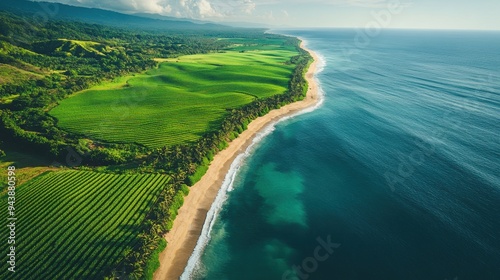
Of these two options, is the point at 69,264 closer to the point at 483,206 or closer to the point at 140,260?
the point at 140,260

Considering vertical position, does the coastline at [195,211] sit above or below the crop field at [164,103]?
below

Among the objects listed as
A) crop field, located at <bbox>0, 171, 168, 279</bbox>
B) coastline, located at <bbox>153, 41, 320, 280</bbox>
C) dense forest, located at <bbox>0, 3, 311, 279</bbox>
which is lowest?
coastline, located at <bbox>153, 41, 320, 280</bbox>

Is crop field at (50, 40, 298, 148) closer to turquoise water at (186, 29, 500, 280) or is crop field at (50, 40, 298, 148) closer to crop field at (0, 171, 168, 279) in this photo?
crop field at (0, 171, 168, 279)

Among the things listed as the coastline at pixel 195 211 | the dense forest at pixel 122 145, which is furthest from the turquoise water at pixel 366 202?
the dense forest at pixel 122 145

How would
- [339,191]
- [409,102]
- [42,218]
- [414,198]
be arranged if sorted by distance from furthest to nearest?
[409,102]
[339,191]
[414,198]
[42,218]

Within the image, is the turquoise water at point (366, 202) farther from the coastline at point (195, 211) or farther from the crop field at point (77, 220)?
the crop field at point (77, 220)

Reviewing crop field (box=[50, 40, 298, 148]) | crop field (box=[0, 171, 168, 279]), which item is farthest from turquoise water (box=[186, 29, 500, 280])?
crop field (box=[50, 40, 298, 148])

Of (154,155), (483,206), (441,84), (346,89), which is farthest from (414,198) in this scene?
(441,84)
